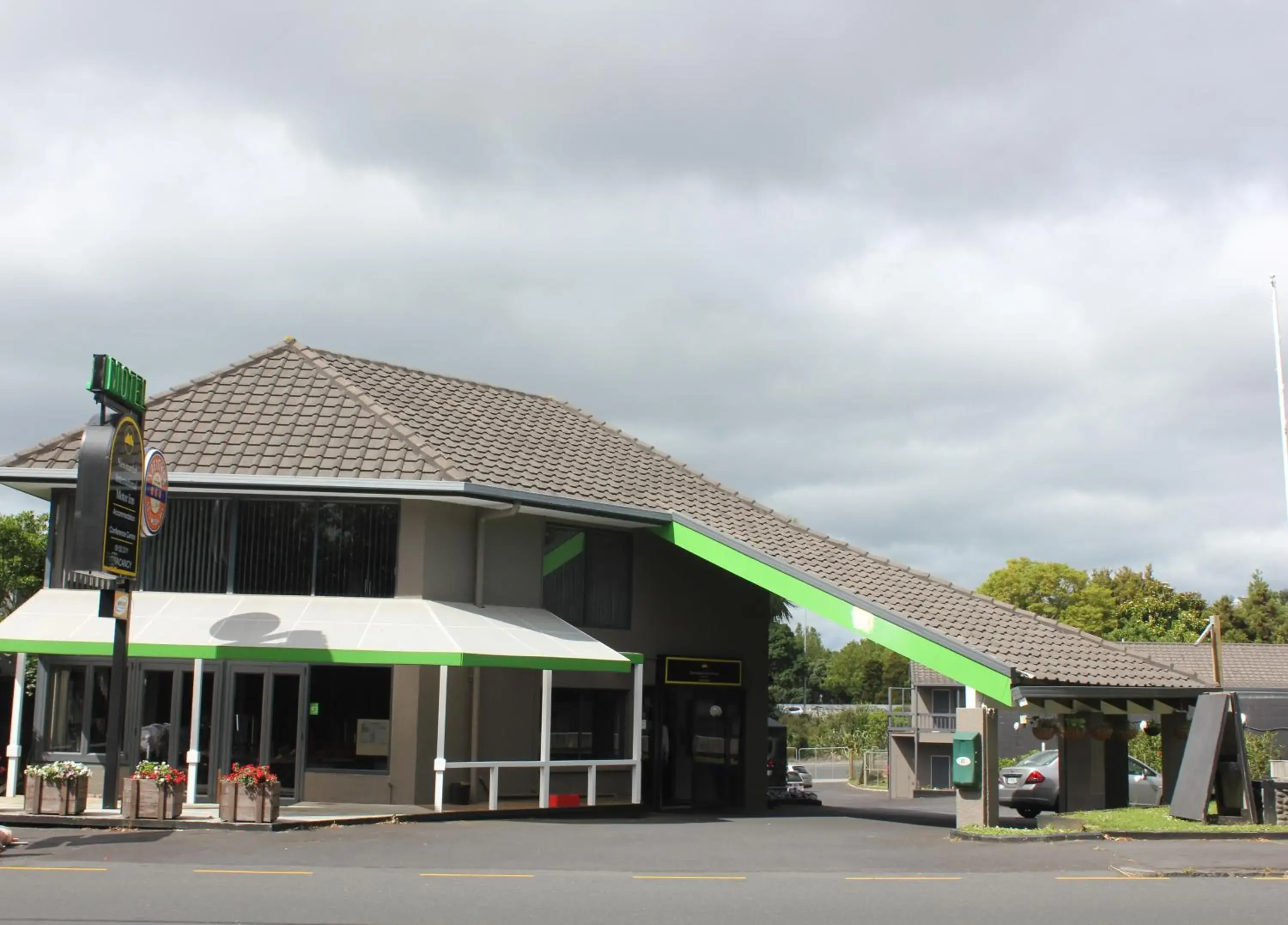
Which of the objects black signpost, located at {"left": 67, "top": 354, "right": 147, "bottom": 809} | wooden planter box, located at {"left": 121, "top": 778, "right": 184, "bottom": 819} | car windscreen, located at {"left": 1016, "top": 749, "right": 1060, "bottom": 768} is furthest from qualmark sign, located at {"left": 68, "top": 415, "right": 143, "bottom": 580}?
car windscreen, located at {"left": 1016, "top": 749, "right": 1060, "bottom": 768}

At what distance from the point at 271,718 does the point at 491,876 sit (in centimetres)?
758

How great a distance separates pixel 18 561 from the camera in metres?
49.0

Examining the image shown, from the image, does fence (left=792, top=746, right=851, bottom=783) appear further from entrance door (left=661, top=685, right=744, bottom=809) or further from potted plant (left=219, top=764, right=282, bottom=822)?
potted plant (left=219, top=764, right=282, bottom=822)

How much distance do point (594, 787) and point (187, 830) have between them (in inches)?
261

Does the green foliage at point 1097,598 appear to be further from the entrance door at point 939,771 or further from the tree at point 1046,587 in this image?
the entrance door at point 939,771

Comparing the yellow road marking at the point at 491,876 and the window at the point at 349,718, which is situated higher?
the window at the point at 349,718

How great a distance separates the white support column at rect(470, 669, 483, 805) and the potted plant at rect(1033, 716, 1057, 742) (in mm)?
8545

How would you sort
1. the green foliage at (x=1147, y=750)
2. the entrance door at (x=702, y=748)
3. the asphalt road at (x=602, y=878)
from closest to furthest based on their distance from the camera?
1. the asphalt road at (x=602, y=878)
2. the entrance door at (x=702, y=748)
3. the green foliage at (x=1147, y=750)

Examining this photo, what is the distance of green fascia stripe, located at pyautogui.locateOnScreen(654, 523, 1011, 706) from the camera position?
18.0m

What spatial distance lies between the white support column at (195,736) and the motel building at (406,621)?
0.15 feet

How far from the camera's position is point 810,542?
923 inches

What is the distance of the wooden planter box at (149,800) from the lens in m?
16.5

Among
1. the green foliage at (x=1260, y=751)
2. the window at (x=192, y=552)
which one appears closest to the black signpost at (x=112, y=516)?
the window at (x=192, y=552)

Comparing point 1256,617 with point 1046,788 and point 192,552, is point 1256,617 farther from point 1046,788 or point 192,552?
point 192,552
